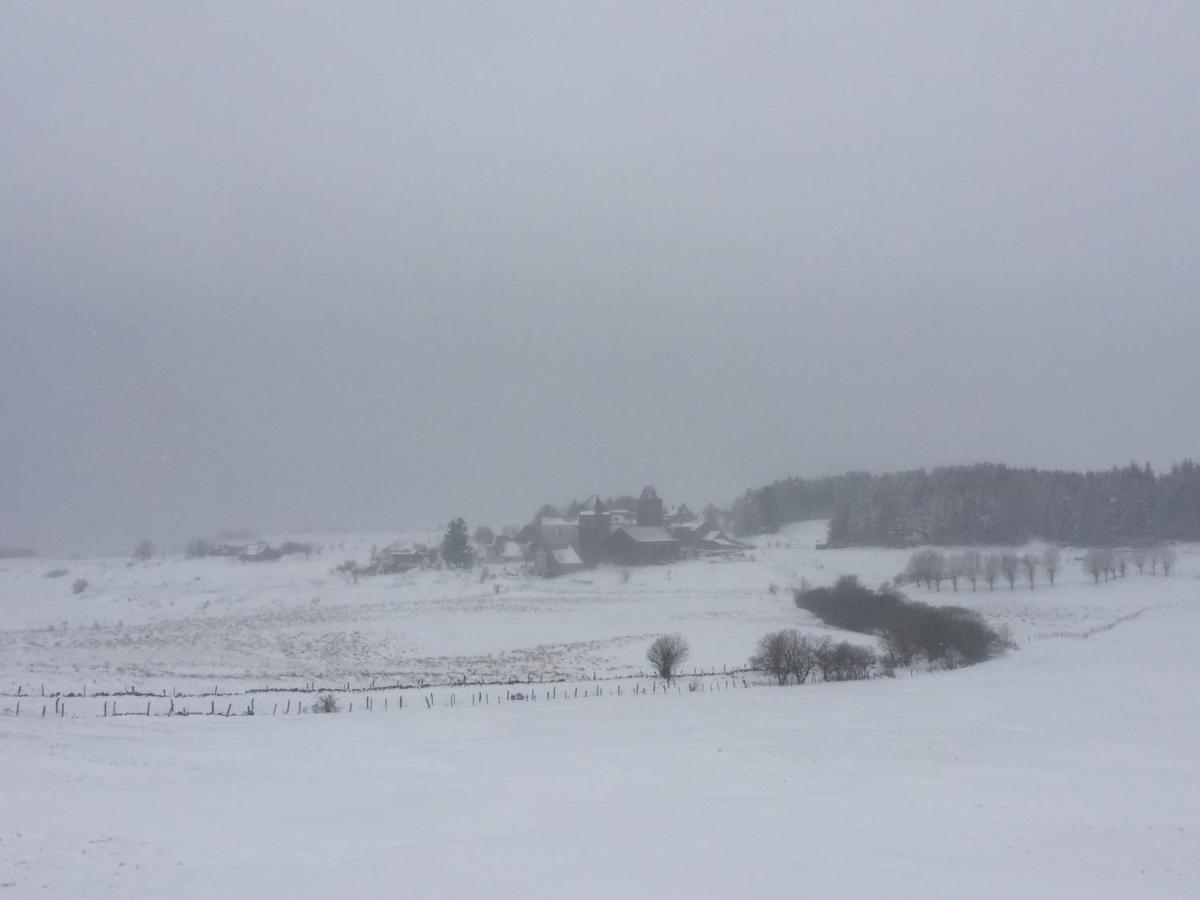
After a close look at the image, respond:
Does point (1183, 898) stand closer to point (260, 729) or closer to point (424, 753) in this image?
point (424, 753)

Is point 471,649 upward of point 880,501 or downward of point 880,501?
downward

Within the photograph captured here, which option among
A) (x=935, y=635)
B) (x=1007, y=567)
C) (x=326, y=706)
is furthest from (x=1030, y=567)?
(x=326, y=706)

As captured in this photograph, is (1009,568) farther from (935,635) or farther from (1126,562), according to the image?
(935,635)

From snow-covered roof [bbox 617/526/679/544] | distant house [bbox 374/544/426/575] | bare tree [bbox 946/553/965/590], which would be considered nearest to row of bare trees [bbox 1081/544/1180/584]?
bare tree [bbox 946/553/965/590]

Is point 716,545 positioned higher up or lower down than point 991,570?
higher up

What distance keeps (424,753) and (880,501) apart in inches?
4229

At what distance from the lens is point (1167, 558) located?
98062 millimetres

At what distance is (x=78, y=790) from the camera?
18.7 metres

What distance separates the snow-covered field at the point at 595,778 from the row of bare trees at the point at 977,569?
34.5 metres

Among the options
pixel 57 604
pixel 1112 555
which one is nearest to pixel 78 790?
pixel 57 604

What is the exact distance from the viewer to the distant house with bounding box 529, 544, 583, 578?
106 meters

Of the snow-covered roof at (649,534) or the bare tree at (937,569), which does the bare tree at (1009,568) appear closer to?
the bare tree at (937,569)

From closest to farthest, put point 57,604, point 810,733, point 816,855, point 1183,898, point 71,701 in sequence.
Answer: point 1183,898 → point 816,855 → point 810,733 → point 71,701 → point 57,604

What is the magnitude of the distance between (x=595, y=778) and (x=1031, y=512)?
380 feet
